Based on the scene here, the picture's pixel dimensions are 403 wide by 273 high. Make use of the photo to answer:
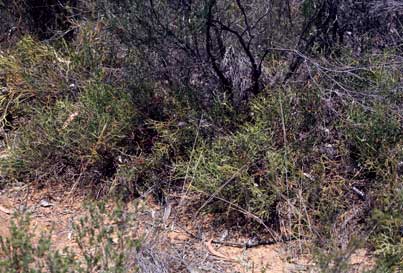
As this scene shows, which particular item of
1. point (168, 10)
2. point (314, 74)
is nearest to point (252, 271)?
point (314, 74)

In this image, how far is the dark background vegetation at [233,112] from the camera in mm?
4152

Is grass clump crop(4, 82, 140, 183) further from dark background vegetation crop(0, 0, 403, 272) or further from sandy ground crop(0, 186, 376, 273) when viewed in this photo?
sandy ground crop(0, 186, 376, 273)

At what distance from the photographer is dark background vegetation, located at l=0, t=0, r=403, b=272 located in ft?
13.6

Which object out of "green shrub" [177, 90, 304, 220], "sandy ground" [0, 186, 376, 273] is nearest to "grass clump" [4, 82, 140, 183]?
"sandy ground" [0, 186, 376, 273]

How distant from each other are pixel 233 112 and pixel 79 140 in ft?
3.81

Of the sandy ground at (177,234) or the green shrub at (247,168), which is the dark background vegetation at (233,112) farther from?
the sandy ground at (177,234)

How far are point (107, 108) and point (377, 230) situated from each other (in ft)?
7.20

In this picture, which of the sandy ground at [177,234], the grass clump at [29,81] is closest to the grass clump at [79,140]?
the sandy ground at [177,234]

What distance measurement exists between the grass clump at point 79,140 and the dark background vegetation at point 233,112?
0.01 m

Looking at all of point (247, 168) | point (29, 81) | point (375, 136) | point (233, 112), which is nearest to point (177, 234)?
point (247, 168)

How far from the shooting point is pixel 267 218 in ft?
13.5

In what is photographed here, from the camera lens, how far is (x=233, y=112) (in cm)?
472

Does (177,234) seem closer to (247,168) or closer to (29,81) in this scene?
(247,168)

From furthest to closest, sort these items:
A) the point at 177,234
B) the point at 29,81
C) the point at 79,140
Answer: the point at 29,81
the point at 79,140
the point at 177,234
